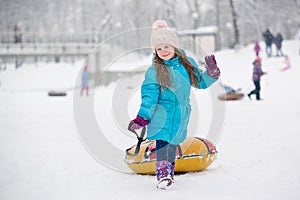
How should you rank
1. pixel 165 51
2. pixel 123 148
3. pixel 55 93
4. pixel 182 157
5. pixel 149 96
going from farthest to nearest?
pixel 55 93 < pixel 123 148 < pixel 182 157 < pixel 165 51 < pixel 149 96

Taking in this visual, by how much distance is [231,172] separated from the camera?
11.4ft

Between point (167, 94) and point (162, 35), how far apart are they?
0.50 metres

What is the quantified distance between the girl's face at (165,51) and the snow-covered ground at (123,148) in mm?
1045

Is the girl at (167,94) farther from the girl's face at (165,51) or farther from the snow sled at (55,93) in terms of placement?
the snow sled at (55,93)

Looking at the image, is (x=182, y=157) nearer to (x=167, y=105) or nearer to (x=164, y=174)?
(x=164, y=174)

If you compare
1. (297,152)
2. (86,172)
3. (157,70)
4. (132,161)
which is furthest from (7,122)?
(297,152)

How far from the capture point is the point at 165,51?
3.02 meters

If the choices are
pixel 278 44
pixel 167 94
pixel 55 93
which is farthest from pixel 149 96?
pixel 278 44

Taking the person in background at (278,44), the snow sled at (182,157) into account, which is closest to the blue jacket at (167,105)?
the snow sled at (182,157)

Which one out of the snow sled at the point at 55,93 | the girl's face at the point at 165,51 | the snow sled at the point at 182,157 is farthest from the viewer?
the snow sled at the point at 55,93

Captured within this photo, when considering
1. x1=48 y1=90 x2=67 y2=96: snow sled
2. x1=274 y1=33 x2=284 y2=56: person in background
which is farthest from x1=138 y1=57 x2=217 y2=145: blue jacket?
x1=274 y1=33 x2=284 y2=56: person in background

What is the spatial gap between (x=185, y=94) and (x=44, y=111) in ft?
18.7

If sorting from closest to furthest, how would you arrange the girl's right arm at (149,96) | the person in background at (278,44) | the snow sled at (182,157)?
the girl's right arm at (149,96)
the snow sled at (182,157)
the person in background at (278,44)

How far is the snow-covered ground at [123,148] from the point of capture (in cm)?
288
